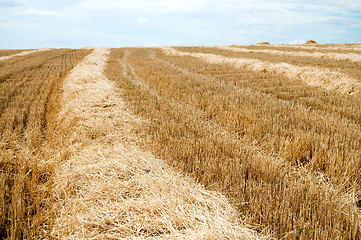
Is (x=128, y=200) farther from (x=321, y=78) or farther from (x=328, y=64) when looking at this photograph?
(x=328, y=64)

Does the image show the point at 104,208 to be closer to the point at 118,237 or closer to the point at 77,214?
the point at 77,214

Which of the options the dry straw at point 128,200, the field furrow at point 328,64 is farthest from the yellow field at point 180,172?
the field furrow at point 328,64

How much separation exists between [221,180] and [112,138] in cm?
247

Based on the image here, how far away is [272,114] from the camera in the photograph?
216 inches

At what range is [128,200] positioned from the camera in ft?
8.50

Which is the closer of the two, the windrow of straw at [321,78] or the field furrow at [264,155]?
the field furrow at [264,155]

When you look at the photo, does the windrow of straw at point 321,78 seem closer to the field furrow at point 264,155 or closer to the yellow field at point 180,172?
the yellow field at point 180,172

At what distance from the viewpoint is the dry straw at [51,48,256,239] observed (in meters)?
2.19

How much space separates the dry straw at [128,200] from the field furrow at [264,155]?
0.27 m

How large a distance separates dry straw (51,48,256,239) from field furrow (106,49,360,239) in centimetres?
27

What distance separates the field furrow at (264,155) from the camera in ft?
7.37

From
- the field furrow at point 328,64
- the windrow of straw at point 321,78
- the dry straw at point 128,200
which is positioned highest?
the field furrow at point 328,64

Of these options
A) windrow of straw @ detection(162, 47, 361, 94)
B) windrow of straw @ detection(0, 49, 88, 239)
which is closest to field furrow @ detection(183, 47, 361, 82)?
windrow of straw @ detection(162, 47, 361, 94)

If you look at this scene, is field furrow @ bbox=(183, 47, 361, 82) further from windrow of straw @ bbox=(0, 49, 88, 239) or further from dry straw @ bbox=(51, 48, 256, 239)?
windrow of straw @ bbox=(0, 49, 88, 239)
